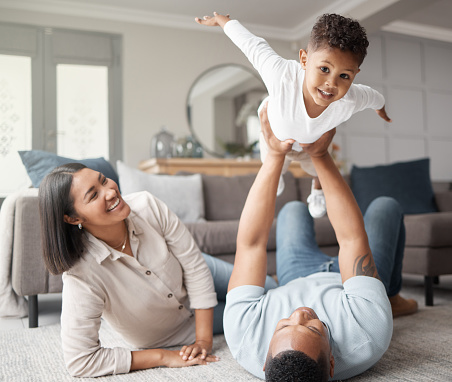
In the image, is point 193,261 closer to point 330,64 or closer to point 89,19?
point 330,64

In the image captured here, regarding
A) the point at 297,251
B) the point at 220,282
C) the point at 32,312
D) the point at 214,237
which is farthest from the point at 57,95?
the point at 297,251

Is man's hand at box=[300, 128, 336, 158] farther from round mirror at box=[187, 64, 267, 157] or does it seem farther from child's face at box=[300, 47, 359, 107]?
round mirror at box=[187, 64, 267, 157]

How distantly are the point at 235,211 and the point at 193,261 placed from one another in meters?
1.97

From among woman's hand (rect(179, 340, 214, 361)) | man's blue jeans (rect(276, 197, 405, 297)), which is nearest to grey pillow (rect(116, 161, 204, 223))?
man's blue jeans (rect(276, 197, 405, 297))

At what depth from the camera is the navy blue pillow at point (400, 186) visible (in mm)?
3959

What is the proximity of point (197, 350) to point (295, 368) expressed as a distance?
2.16 feet

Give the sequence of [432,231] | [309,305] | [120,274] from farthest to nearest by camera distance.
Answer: [432,231] → [120,274] → [309,305]

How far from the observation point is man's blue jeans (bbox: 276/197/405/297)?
1.91m

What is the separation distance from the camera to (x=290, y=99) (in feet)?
4.70

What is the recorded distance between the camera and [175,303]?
168 centimetres

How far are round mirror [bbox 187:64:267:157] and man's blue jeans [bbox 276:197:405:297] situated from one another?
366 centimetres

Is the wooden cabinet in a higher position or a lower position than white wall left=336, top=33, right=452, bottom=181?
lower

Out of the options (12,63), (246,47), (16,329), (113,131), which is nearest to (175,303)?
(246,47)

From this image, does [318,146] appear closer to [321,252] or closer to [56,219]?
[321,252]
